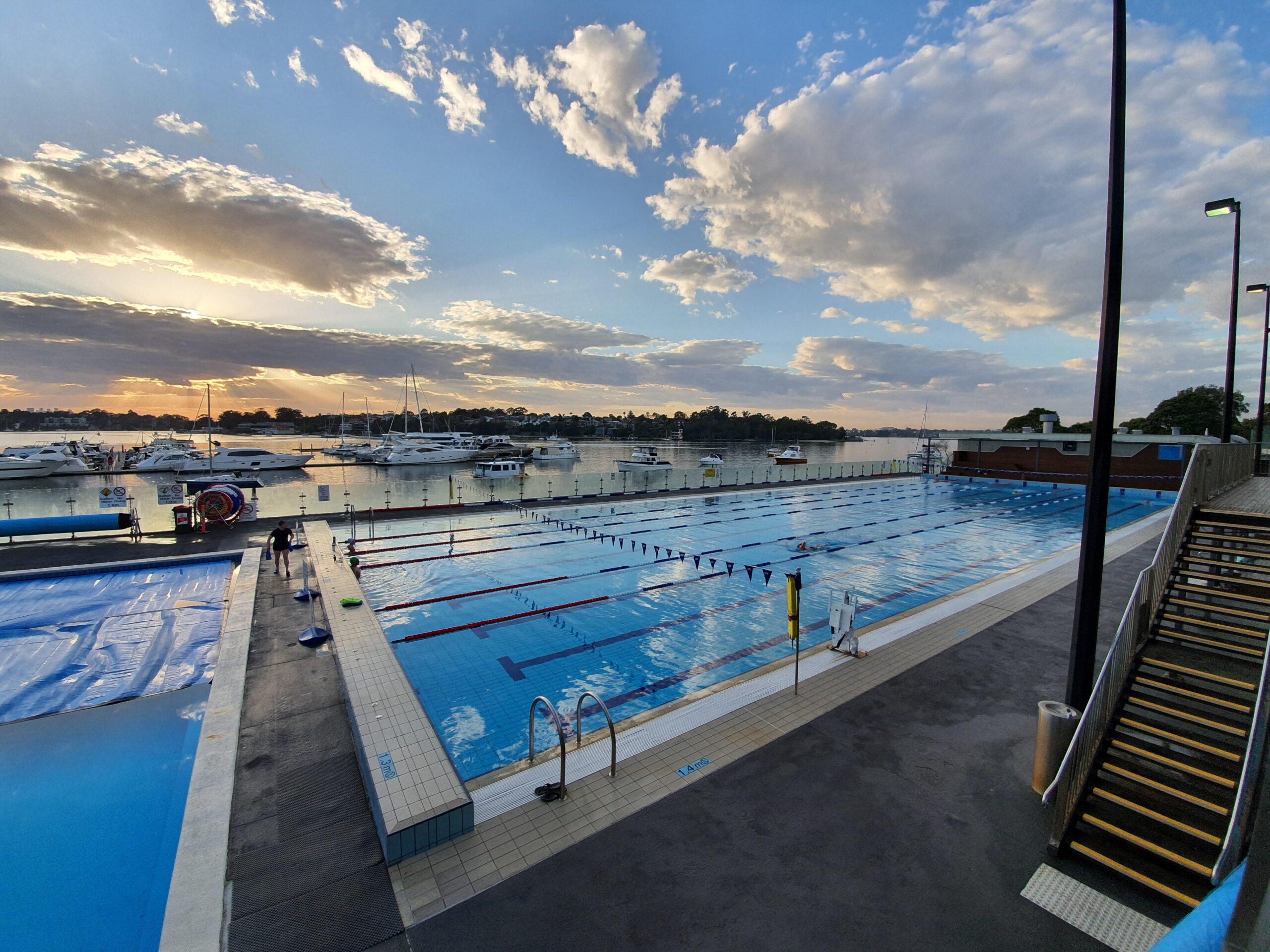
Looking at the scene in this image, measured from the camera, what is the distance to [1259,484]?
901cm

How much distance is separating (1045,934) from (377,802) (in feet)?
16.1

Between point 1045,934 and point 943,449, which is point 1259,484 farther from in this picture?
point 943,449

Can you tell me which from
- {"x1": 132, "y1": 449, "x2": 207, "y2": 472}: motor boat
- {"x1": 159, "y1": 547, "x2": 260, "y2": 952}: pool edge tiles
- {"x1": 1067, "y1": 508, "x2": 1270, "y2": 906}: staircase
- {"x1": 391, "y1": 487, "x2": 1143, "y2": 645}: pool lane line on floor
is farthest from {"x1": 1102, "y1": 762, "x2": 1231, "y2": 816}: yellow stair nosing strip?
{"x1": 132, "y1": 449, "x2": 207, "y2": 472}: motor boat

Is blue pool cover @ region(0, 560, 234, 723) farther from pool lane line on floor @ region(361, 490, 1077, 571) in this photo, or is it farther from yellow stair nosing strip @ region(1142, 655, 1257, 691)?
yellow stair nosing strip @ region(1142, 655, 1257, 691)

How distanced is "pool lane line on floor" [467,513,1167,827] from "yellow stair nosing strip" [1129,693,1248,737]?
10.3ft

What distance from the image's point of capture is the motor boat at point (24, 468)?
4209 cm

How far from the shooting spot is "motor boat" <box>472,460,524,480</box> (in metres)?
42.1

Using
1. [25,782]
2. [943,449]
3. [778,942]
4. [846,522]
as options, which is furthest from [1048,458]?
[25,782]

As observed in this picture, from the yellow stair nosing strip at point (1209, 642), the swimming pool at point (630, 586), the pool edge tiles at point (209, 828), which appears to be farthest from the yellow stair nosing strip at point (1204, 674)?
the pool edge tiles at point (209, 828)

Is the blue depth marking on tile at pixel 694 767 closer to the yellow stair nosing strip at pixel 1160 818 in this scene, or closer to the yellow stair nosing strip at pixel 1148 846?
the yellow stair nosing strip at pixel 1148 846

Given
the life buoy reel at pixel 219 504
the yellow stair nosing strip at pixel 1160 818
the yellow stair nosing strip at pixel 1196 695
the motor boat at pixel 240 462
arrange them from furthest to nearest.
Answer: the motor boat at pixel 240 462 → the life buoy reel at pixel 219 504 → the yellow stair nosing strip at pixel 1196 695 → the yellow stair nosing strip at pixel 1160 818

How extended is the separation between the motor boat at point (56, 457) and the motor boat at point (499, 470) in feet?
120

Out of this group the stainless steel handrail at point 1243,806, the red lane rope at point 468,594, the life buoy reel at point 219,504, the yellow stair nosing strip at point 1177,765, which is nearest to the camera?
the stainless steel handrail at point 1243,806

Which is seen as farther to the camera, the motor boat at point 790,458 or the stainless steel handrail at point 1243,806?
the motor boat at point 790,458
